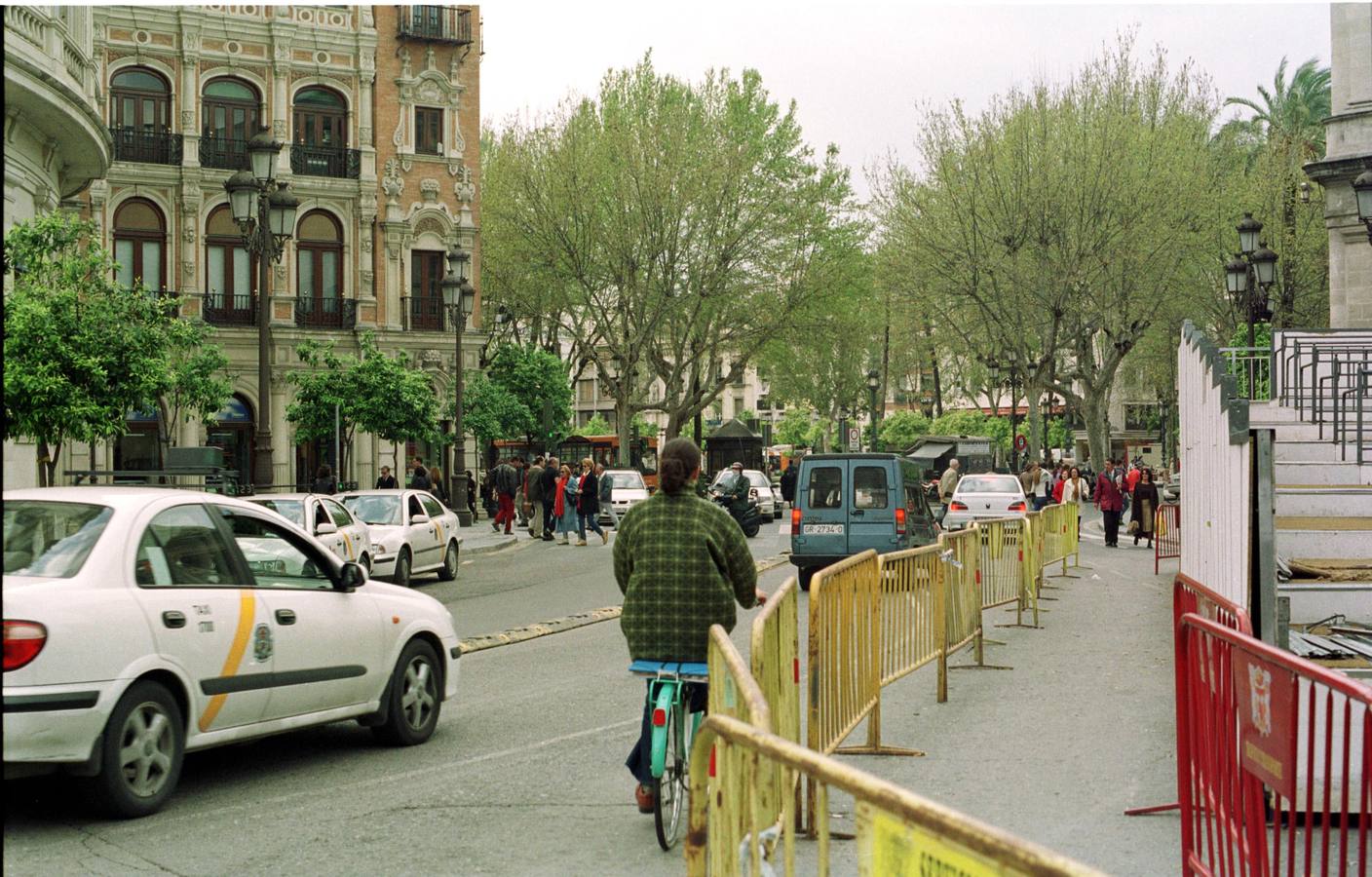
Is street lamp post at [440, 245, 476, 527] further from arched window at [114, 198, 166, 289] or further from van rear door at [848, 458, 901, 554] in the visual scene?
van rear door at [848, 458, 901, 554]

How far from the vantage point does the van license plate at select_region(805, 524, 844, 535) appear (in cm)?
2002

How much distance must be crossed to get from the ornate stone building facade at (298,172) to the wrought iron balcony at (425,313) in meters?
0.05

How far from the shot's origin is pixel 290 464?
42.9 meters

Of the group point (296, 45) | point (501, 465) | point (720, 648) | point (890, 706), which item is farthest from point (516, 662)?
point (296, 45)

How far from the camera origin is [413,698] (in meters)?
8.80

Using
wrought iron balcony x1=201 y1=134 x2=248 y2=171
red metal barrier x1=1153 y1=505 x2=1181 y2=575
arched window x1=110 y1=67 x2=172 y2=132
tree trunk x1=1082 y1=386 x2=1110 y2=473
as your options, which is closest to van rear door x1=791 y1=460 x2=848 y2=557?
red metal barrier x1=1153 y1=505 x2=1181 y2=575

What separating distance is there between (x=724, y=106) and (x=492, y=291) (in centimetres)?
1326

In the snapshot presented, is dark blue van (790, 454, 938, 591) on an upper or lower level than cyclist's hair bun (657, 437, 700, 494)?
lower

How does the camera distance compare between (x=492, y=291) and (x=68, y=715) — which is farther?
(x=492, y=291)

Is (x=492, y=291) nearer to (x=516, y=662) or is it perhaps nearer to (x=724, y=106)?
(x=724, y=106)

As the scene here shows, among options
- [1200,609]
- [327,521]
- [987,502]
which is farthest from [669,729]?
[987,502]

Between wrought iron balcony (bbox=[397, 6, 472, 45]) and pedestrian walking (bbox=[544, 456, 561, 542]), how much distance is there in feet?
57.7

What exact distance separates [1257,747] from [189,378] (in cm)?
2678

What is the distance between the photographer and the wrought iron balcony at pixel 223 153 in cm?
4278
